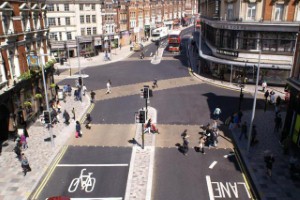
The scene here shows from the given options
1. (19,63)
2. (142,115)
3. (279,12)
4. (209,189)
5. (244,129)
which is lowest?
(209,189)

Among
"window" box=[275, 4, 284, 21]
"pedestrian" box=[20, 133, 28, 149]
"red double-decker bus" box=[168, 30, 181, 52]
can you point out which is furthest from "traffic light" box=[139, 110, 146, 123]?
"red double-decker bus" box=[168, 30, 181, 52]

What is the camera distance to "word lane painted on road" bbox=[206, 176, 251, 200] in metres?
18.0

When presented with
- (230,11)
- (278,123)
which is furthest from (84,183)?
(230,11)

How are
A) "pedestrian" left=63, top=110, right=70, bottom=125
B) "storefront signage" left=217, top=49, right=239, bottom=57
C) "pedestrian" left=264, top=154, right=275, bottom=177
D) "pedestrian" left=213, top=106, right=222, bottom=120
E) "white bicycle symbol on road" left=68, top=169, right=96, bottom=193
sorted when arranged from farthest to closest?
1. "storefront signage" left=217, top=49, right=239, bottom=57
2. "pedestrian" left=63, top=110, right=70, bottom=125
3. "pedestrian" left=213, top=106, right=222, bottom=120
4. "pedestrian" left=264, top=154, right=275, bottom=177
5. "white bicycle symbol on road" left=68, top=169, right=96, bottom=193

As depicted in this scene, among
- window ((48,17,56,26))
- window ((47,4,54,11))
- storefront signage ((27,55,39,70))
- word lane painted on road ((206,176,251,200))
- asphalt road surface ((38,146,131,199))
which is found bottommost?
word lane painted on road ((206,176,251,200))

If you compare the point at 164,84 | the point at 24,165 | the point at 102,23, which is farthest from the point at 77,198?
the point at 102,23

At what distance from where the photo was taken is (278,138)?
25.2m

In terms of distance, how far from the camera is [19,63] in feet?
89.7

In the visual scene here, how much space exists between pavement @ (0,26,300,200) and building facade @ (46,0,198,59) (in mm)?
25601

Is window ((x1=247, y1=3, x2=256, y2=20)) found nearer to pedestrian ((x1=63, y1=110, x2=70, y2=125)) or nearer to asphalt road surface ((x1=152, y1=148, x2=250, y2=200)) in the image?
asphalt road surface ((x1=152, y1=148, x2=250, y2=200))

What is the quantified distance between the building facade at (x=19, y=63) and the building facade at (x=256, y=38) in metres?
24.9

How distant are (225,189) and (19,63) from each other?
21321 millimetres

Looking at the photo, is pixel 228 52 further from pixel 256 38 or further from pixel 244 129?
pixel 244 129

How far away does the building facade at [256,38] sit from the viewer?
121ft
